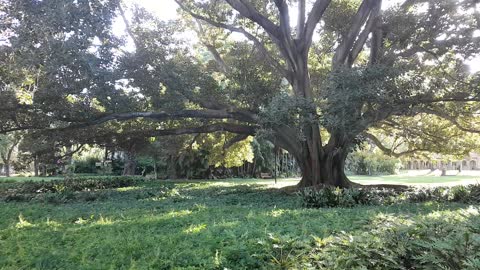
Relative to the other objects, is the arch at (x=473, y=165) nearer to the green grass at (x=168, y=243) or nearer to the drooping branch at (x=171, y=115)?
the drooping branch at (x=171, y=115)

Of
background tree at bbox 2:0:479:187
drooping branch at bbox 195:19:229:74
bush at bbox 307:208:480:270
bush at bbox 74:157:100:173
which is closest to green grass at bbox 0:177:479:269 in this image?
bush at bbox 307:208:480:270

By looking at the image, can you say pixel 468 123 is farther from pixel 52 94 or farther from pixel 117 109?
pixel 52 94

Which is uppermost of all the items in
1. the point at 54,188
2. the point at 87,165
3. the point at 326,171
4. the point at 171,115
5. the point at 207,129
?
the point at 171,115

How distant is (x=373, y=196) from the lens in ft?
34.8

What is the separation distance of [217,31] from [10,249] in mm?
14817

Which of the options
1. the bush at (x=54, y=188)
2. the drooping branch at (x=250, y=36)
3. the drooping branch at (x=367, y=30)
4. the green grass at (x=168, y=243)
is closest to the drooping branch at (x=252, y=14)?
the drooping branch at (x=250, y=36)

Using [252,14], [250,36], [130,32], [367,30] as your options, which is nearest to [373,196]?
[367,30]

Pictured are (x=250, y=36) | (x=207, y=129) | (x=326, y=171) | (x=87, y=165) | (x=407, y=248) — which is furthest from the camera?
(x=87, y=165)

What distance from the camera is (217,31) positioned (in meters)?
18.0

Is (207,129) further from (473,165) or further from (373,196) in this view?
(473,165)

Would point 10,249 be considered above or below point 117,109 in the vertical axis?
below

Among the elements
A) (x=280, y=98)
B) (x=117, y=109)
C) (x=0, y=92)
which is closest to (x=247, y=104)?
(x=280, y=98)

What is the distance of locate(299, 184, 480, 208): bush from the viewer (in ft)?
32.7

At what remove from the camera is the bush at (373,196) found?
9.96 metres
